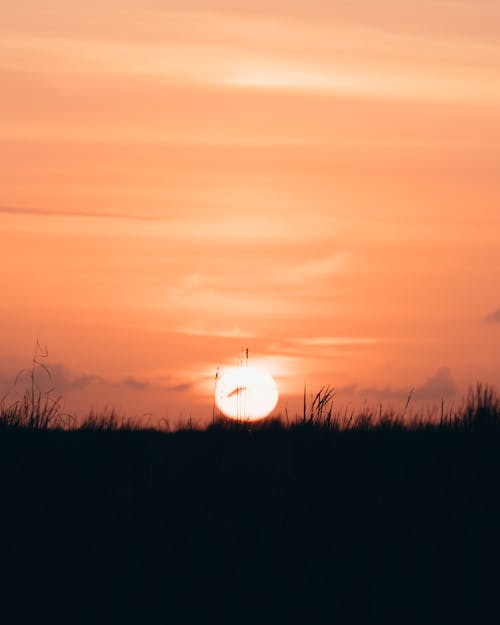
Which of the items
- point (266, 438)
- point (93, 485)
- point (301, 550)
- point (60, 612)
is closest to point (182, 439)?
point (266, 438)

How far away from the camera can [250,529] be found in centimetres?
753

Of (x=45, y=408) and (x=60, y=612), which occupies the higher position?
(x=45, y=408)

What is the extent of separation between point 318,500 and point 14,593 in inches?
97.7

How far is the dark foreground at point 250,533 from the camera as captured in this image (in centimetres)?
660

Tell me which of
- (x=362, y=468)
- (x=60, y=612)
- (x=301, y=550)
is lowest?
(x=60, y=612)

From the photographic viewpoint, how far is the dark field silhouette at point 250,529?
6.61 meters

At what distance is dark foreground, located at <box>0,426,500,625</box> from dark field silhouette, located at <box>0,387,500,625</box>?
0.01 metres

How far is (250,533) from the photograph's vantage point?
748cm

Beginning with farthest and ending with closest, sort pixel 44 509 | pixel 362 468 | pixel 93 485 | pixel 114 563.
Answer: pixel 362 468 → pixel 93 485 → pixel 44 509 → pixel 114 563

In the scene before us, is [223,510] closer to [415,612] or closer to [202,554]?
[202,554]

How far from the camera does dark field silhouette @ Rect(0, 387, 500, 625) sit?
6613mm

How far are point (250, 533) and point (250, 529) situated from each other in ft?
0.18

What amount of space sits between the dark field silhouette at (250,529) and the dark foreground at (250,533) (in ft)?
0.04

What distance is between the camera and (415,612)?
258 inches
